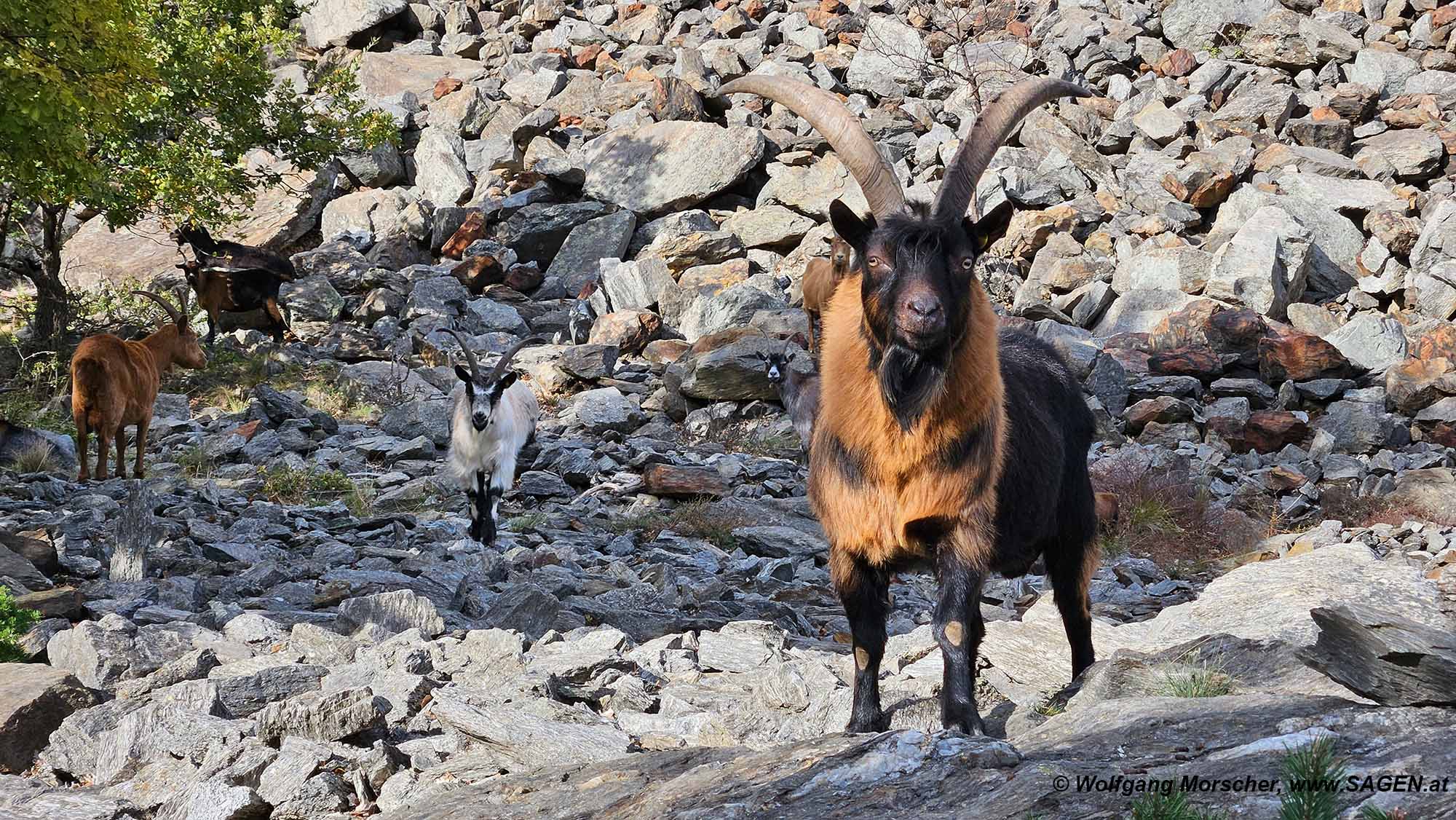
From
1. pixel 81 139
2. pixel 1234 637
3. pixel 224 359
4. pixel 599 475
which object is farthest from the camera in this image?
pixel 224 359

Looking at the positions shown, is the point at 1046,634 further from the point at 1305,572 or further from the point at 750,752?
the point at 750,752

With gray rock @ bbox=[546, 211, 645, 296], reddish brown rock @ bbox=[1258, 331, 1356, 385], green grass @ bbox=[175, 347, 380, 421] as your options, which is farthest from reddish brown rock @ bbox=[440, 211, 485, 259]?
reddish brown rock @ bbox=[1258, 331, 1356, 385]

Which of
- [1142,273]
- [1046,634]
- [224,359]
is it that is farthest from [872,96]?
[1046,634]

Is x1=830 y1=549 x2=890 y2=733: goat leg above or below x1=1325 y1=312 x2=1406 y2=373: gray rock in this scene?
below

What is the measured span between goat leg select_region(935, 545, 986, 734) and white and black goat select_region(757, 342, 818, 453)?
6.41 metres

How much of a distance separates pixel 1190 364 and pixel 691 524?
7.46 meters

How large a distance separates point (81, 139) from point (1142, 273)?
45.0 feet

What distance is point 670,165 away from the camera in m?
23.0

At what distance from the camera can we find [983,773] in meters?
3.27

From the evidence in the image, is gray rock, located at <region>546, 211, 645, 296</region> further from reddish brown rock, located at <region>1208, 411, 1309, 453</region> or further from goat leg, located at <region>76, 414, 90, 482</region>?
reddish brown rock, located at <region>1208, 411, 1309, 453</region>

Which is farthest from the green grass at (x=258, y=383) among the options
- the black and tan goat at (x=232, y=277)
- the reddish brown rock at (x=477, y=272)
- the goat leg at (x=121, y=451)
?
the reddish brown rock at (x=477, y=272)

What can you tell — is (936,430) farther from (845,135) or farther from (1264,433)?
(1264,433)

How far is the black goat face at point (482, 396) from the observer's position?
11062 millimetres

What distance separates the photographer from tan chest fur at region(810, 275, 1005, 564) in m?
4.21
